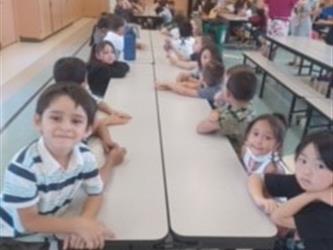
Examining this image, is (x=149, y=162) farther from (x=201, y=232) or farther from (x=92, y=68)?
(x=92, y=68)

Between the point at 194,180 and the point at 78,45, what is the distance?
612cm

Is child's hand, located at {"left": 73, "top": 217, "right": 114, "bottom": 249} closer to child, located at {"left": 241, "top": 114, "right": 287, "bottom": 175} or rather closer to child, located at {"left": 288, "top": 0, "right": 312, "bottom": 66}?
child, located at {"left": 241, "top": 114, "right": 287, "bottom": 175}

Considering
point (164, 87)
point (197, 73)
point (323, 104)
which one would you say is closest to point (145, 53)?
point (197, 73)

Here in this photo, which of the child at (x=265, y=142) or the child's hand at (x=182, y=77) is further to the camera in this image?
the child's hand at (x=182, y=77)

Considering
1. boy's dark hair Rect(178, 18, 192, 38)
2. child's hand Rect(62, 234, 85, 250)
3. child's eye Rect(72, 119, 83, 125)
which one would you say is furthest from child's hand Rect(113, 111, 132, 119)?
boy's dark hair Rect(178, 18, 192, 38)

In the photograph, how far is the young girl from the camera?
305cm

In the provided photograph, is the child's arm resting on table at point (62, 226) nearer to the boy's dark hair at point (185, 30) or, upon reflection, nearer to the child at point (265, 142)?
the child at point (265, 142)

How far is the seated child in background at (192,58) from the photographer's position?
3.56m

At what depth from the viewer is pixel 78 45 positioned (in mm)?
7188

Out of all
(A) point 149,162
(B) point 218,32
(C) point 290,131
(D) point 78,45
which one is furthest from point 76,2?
(A) point 149,162

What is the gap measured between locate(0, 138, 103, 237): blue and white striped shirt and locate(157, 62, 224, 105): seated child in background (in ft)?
4.67

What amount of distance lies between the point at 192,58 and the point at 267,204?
106 inches

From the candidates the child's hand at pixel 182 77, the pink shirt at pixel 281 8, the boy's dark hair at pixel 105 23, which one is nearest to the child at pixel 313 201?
the child's hand at pixel 182 77

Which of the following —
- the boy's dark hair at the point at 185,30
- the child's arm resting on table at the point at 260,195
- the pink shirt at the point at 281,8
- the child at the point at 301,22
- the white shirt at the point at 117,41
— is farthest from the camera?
the child at the point at 301,22
